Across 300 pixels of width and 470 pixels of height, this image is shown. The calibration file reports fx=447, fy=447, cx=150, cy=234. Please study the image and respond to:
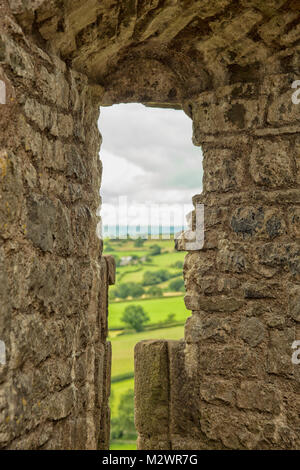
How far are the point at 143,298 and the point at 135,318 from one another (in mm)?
814

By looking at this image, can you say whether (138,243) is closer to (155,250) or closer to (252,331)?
(155,250)

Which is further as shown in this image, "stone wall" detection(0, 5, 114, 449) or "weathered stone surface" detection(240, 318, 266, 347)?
"weathered stone surface" detection(240, 318, 266, 347)

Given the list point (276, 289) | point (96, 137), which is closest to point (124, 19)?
point (96, 137)

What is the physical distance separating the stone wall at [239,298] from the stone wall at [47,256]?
46cm

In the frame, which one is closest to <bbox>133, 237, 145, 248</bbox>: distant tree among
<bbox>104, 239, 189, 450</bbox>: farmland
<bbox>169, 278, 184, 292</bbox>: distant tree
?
<bbox>104, 239, 189, 450</bbox>: farmland

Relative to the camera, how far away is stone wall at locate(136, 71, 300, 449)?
2434mm

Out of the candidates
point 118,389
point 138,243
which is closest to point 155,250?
point 138,243

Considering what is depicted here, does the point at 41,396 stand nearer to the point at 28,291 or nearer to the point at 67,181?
the point at 28,291

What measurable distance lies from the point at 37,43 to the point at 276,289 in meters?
1.70

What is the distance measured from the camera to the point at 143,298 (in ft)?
15.8

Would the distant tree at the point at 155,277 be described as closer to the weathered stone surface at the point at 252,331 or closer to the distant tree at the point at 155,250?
the distant tree at the point at 155,250

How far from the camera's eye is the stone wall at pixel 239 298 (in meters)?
2.43

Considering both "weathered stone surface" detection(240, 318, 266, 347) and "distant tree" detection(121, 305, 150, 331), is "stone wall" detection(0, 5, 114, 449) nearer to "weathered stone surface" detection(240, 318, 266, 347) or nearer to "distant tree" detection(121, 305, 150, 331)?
"weathered stone surface" detection(240, 318, 266, 347)

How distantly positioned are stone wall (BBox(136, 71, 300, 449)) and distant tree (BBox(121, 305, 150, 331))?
2.74 metres
